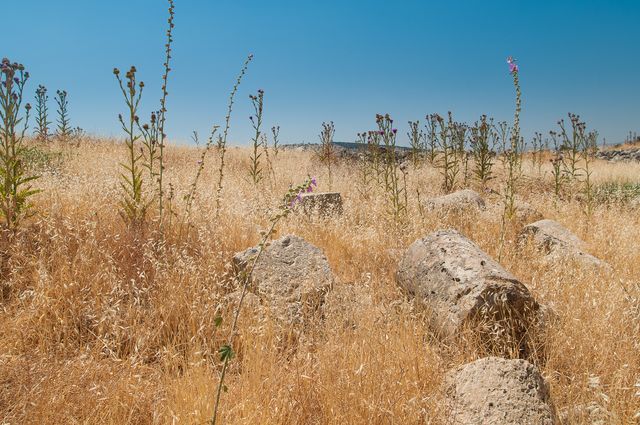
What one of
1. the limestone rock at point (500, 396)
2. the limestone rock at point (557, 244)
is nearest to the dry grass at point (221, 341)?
the limestone rock at point (500, 396)

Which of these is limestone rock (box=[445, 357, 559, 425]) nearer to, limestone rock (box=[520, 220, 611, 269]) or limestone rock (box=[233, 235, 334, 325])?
limestone rock (box=[233, 235, 334, 325])

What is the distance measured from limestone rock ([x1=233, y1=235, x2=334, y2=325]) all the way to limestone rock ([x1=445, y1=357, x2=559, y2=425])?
4.49ft

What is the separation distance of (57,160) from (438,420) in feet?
35.5

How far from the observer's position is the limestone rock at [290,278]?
3.32 m

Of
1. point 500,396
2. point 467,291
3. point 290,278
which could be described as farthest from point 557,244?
point 500,396

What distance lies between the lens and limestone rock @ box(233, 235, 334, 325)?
10.9 feet

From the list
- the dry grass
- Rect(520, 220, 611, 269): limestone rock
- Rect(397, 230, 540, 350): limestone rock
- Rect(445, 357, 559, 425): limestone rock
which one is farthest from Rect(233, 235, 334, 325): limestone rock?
Rect(520, 220, 611, 269): limestone rock

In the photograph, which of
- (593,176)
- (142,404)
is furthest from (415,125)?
(142,404)

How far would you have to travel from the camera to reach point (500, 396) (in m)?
2.10

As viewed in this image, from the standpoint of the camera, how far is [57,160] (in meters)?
10.0

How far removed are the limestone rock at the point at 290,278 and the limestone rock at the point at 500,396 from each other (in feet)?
4.49

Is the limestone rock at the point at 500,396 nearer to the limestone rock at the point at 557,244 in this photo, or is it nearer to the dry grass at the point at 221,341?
the dry grass at the point at 221,341

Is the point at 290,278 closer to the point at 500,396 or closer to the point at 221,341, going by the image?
the point at 221,341

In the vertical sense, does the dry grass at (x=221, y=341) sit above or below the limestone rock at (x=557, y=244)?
below
